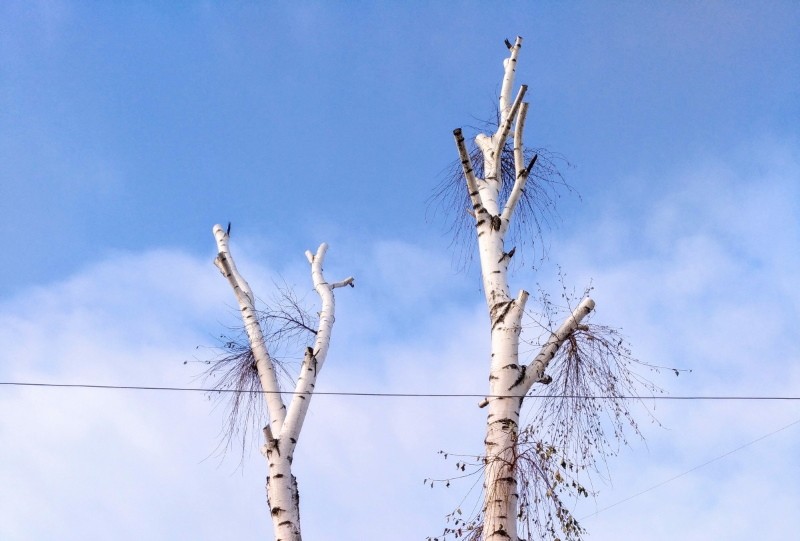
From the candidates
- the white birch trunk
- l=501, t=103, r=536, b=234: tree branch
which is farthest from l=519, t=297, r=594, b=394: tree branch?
l=501, t=103, r=536, b=234: tree branch

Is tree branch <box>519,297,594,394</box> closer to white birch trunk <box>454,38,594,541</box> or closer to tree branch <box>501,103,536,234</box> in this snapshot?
white birch trunk <box>454,38,594,541</box>

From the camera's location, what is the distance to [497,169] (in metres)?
7.00

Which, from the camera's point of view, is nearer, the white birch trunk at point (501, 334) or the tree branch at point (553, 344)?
the white birch trunk at point (501, 334)

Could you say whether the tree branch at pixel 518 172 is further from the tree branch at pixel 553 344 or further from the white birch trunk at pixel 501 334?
the tree branch at pixel 553 344

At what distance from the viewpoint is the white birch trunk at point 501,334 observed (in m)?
4.90

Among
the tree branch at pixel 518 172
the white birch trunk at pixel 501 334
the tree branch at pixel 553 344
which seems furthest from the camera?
the tree branch at pixel 518 172

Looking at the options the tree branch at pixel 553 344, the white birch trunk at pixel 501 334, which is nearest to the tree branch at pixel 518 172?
the white birch trunk at pixel 501 334

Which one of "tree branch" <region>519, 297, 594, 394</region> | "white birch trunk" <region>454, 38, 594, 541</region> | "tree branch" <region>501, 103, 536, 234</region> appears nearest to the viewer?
"white birch trunk" <region>454, 38, 594, 541</region>

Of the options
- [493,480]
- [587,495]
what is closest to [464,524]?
[493,480]

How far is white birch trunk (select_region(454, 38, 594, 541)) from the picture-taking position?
16.1ft

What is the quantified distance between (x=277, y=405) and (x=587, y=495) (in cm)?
275

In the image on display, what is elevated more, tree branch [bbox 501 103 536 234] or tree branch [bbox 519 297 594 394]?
tree branch [bbox 501 103 536 234]

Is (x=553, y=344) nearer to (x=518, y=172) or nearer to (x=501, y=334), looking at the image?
(x=501, y=334)

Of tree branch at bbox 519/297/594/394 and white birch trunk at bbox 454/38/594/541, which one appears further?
tree branch at bbox 519/297/594/394
